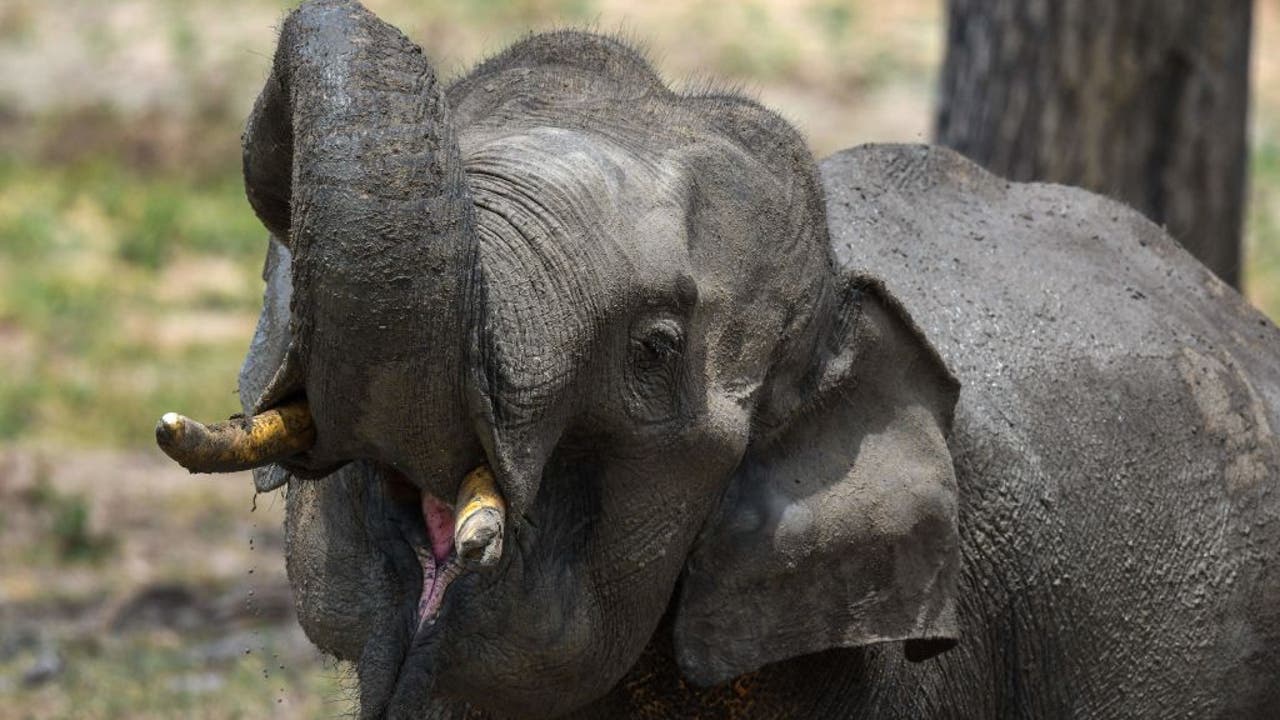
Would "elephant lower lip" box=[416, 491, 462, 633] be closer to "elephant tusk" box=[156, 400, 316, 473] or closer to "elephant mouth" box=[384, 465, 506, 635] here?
"elephant mouth" box=[384, 465, 506, 635]

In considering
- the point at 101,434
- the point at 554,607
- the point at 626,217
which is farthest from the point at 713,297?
the point at 101,434

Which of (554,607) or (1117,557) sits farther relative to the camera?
(1117,557)

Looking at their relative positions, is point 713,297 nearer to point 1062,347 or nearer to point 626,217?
point 626,217

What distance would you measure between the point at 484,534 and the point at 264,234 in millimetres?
10131

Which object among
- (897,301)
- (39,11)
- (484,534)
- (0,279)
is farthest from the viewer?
(39,11)

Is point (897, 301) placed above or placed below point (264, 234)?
below

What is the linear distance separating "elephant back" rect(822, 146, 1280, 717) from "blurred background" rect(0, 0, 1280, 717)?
1.22 feet

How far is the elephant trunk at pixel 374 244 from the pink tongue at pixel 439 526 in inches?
5.8

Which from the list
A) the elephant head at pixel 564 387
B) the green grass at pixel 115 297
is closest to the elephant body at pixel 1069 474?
the elephant head at pixel 564 387

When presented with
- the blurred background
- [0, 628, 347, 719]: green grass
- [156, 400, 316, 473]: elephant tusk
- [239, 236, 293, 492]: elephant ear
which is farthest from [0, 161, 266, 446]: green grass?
[156, 400, 316, 473]: elephant tusk

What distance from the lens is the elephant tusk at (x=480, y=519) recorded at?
2510mm

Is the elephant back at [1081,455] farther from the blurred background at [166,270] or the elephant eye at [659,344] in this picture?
the elephant eye at [659,344]

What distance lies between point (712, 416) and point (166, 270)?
9.20 m

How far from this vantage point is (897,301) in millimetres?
3299
